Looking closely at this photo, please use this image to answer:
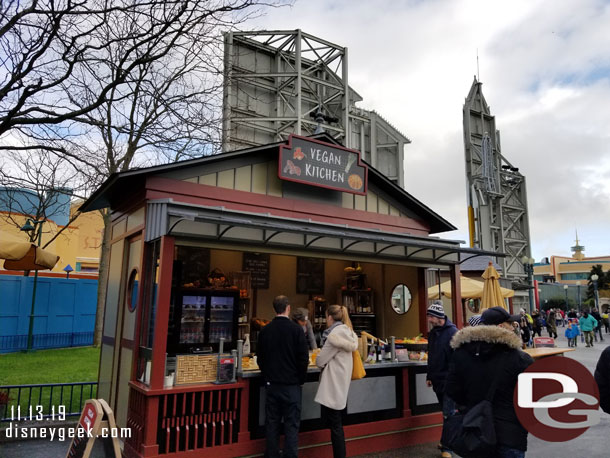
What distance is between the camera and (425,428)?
7309mm

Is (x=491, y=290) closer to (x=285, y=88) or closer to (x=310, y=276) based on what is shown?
(x=310, y=276)

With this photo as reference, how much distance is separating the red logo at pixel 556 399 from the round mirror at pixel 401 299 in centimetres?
650

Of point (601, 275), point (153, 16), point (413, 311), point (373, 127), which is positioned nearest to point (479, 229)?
point (601, 275)

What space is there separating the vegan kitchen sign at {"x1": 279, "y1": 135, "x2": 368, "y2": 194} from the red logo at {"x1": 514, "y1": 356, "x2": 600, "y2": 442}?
5.41 m

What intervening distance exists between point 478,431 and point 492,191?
56.1 meters

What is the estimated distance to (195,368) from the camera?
5891 mm

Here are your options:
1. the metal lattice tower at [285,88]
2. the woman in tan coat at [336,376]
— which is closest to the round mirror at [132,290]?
the woman in tan coat at [336,376]

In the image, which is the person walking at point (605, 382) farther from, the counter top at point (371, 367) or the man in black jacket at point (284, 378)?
the counter top at point (371, 367)

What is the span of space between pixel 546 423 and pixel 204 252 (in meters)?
7.17

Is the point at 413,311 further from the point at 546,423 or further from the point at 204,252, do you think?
Answer: the point at 546,423

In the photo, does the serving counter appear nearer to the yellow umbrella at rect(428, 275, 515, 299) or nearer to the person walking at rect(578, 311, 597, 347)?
the yellow umbrella at rect(428, 275, 515, 299)

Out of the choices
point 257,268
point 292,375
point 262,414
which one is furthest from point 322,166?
point 262,414

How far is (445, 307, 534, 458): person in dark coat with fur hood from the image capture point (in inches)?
131

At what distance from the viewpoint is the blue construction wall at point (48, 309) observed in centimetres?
1719
